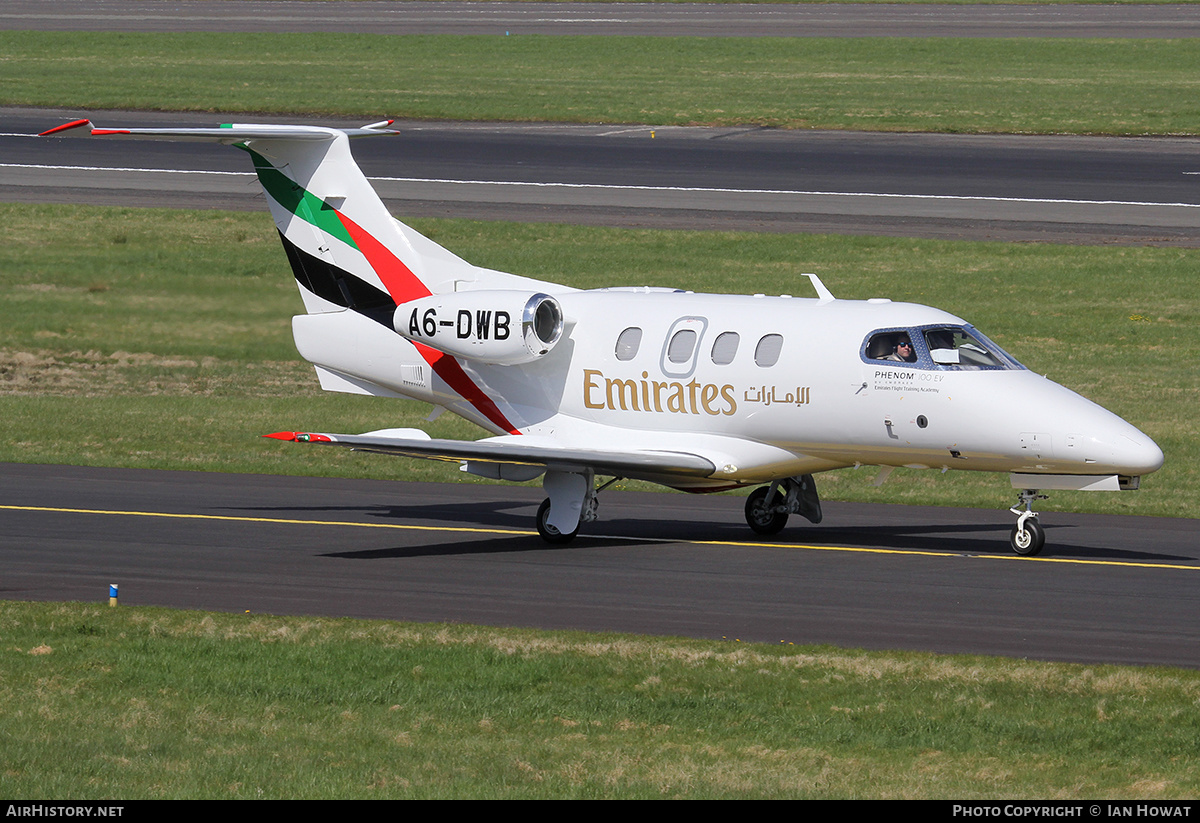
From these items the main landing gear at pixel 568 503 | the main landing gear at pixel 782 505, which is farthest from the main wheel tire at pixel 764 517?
the main landing gear at pixel 568 503

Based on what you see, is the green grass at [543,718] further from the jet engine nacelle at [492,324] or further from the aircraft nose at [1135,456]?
the jet engine nacelle at [492,324]

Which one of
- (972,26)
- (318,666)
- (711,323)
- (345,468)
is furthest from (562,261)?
(972,26)

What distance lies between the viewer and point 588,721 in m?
14.7

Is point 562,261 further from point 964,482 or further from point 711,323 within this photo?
point 711,323

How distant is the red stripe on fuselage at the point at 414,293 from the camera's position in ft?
83.9

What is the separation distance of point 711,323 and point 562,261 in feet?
71.9

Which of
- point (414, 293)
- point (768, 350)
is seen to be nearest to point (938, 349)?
point (768, 350)

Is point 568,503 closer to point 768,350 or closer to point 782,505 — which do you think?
point 782,505

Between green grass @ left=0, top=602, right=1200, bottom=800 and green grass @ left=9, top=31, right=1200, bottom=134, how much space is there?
46705 mm

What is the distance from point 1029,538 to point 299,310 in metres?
13.2

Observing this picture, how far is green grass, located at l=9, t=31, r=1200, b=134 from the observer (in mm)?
63156

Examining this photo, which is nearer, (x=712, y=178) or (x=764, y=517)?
(x=764, y=517)

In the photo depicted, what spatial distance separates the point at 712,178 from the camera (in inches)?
2101

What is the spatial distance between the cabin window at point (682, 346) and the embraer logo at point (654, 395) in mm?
334
